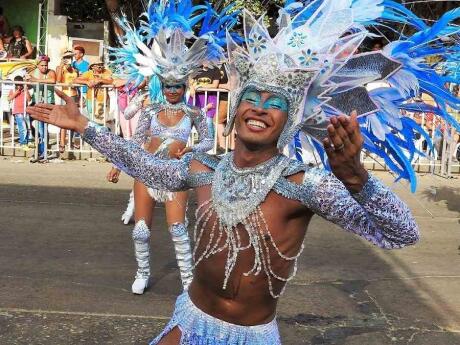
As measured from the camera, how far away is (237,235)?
102 inches

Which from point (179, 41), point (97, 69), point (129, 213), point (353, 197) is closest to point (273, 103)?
point (353, 197)

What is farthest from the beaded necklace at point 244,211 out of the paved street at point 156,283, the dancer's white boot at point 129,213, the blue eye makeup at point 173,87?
the dancer's white boot at point 129,213

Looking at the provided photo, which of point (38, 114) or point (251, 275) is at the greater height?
point (38, 114)

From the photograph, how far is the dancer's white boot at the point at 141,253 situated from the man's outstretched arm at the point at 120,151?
2292mm

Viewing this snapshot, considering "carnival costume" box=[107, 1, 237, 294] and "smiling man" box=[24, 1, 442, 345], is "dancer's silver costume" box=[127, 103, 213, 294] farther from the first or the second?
"smiling man" box=[24, 1, 442, 345]

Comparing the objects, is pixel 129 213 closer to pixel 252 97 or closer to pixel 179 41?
pixel 179 41

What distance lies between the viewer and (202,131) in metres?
5.23

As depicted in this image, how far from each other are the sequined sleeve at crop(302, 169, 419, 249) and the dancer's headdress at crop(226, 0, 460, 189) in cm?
25

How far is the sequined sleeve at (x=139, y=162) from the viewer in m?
2.80

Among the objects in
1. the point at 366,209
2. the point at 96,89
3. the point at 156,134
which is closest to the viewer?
the point at 366,209

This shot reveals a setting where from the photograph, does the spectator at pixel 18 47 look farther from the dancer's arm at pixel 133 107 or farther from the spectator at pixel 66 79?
the dancer's arm at pixel 133 107

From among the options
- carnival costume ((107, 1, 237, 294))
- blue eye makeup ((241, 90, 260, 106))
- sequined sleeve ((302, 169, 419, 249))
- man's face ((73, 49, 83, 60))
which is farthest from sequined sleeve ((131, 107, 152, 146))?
man's face ((73, 49, 83, 60))

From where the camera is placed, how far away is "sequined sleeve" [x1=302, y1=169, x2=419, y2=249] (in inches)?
86.5

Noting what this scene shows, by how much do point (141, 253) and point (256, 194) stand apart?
2821 millimetres
